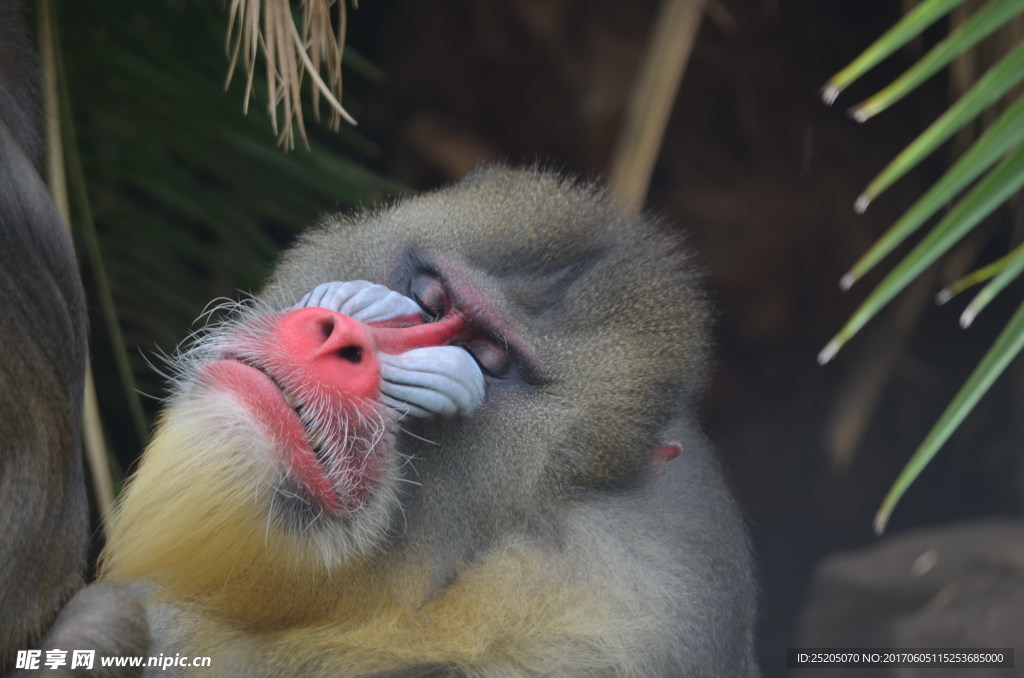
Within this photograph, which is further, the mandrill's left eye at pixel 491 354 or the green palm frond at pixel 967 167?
the mandrill's left eye at pixel 491 354

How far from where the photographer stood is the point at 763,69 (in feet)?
19.5

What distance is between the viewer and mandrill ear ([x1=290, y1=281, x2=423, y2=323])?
2701mm

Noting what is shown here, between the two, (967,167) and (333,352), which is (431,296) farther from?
(967,167)

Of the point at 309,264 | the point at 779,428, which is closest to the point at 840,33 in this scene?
the point at 779,428

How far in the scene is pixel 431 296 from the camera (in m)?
2.87

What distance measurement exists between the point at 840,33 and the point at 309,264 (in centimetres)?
370

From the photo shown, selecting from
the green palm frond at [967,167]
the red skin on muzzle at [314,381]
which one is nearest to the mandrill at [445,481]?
the red skin on muzzle at [314,381]

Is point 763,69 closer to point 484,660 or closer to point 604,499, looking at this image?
point 604,499

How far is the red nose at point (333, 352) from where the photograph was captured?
2523 mm

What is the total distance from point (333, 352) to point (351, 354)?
0.05m

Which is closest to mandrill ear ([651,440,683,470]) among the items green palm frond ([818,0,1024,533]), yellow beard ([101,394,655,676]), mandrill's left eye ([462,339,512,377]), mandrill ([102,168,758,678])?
mandrill ([102,168,758,678])

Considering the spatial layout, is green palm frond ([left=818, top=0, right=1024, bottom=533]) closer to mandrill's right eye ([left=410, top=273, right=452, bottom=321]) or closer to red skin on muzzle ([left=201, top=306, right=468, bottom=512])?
red skin on muzzle ([left=201, top=306, right=468, bottom=512])

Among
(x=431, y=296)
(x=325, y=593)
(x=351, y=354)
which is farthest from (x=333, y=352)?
(x=325, y=593)

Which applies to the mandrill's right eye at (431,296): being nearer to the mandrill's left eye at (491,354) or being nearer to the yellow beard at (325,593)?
the mandrill's left eye at (491,354)
